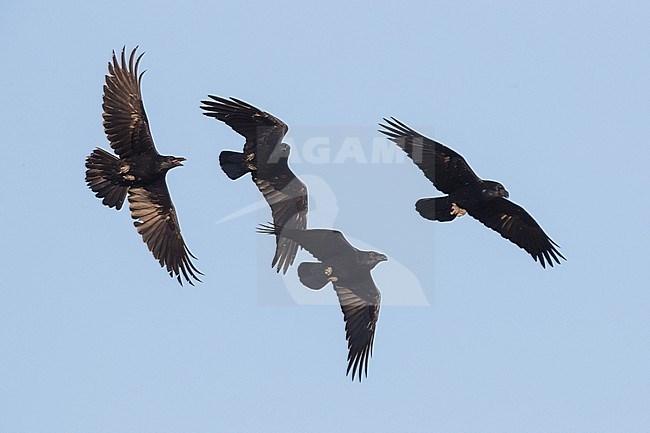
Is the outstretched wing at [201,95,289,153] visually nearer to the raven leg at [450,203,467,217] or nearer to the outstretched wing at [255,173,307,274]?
the outstretched wing at [255,173,307,274]

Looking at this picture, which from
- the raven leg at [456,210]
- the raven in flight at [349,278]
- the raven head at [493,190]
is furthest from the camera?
the raven leg at [456,210]

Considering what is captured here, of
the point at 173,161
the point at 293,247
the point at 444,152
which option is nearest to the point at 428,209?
the point at 444,152

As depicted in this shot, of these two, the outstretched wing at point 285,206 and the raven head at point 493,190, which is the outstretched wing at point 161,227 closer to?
the outstretched wing at point 285,206

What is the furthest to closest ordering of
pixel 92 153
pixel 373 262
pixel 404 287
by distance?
pixel 404 287 < pixel 92 153 < pixel 373 262

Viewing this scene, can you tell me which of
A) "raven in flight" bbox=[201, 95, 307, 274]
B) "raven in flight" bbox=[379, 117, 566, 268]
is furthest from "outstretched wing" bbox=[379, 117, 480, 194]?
"raven in flight" bbox=[201, 95, 307, 274]

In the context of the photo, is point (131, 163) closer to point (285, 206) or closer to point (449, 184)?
point (285, 206)

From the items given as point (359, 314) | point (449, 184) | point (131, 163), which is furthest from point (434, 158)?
point (131, 163)

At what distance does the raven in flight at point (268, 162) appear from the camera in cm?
2562

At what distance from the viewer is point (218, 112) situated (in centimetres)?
2577

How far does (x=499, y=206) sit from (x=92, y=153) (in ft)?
21.8

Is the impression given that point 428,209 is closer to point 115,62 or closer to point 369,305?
point 369,305

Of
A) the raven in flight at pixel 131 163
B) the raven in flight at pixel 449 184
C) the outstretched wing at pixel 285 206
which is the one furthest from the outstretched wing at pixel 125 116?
the raven in flight at pixel 449 184

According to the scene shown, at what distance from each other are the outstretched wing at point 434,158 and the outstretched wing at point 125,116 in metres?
3.92

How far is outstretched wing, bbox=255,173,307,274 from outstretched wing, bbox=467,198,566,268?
9.70 feet
